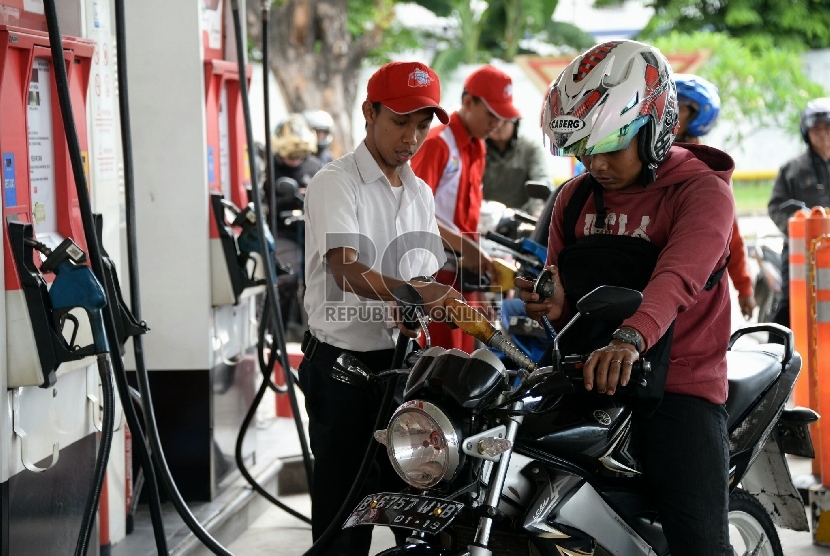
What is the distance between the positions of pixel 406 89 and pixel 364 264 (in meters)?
0.56

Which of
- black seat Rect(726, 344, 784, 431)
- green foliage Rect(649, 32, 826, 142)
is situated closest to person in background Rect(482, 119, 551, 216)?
black seat Rect(726, 344, 784, 431)

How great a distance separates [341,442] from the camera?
137 inches

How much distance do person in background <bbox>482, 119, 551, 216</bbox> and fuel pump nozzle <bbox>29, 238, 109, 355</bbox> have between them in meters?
4.92

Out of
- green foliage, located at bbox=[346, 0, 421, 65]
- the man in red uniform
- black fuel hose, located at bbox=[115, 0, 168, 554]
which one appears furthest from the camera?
green foliage, located at bbox=[346, 0, 421, 65]

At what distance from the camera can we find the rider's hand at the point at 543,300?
3.02 meters

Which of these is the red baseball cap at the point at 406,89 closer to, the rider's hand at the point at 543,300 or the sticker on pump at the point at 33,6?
the rider's hand at the point at 543,300

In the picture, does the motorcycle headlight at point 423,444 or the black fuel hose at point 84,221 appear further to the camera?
the black fuel hose at point 84,221

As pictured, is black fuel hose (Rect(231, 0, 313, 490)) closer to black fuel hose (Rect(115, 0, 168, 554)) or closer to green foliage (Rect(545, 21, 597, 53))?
black fuel hose (Rect(115, 0, 168, 554))

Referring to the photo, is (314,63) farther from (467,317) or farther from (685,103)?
(467,317)

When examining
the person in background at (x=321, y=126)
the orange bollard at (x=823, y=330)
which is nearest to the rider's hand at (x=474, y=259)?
the orange bollard at (x=823, y=330)

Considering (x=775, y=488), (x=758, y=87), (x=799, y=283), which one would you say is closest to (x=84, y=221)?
(x=775, y=488)

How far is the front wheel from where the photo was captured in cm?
359

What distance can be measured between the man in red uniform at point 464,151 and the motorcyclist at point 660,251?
93.3 inches

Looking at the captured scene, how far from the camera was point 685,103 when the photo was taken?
5164 millimetres
